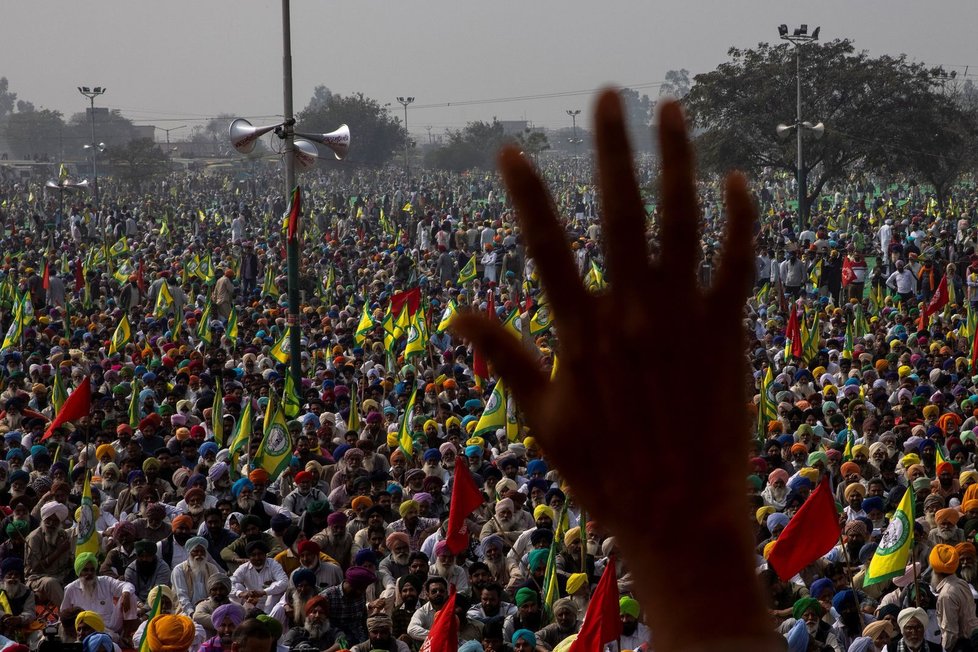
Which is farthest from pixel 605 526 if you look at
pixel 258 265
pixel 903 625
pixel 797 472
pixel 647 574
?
pixel 258 265

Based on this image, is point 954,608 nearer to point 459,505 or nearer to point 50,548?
point 459,505

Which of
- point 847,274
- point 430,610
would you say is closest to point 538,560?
point 430,610

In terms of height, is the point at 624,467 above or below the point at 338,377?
above

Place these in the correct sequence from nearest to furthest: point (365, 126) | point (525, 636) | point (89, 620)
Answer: point (525, 636) < point (89, 620) < point (365, 126)

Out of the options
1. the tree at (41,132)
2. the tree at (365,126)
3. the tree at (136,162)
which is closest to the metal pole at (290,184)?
the tree at (136,162)

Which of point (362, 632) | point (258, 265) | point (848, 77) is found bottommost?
point (362, 632)

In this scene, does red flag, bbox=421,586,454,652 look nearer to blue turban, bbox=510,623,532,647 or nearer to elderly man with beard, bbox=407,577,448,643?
blue turban, bbox=510,623,532,647

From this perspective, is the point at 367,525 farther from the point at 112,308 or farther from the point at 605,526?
the point at 112,308
